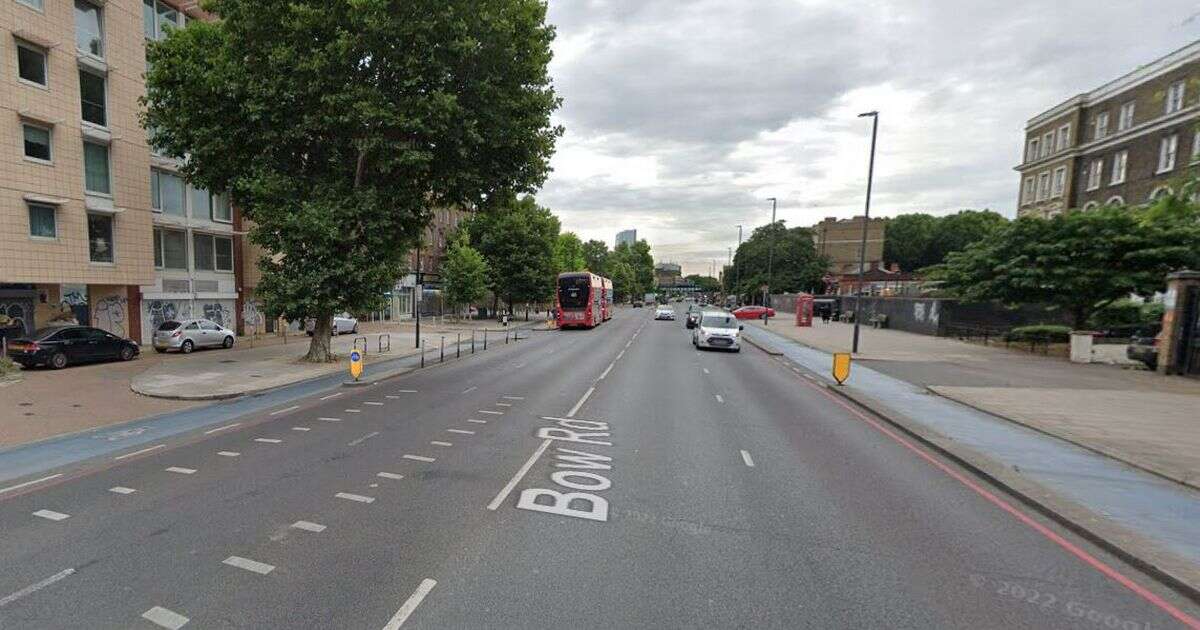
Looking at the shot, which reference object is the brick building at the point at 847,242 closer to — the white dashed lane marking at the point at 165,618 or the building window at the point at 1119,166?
the building window at the point at 1119,166

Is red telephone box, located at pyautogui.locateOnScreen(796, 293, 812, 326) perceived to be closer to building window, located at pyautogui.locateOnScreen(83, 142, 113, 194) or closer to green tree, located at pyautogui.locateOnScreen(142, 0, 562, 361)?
green tree, located at pyautogui.locateOnScreen(142, 0, 562, 361)

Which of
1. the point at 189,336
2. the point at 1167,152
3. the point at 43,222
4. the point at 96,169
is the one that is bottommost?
the point at 189,336

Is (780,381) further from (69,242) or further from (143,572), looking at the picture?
(69,242)

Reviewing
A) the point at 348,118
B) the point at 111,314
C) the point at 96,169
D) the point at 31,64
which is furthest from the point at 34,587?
the point at 111,314

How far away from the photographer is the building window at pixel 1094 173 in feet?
124

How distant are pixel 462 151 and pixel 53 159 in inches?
605

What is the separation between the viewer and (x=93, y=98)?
19.6 metres

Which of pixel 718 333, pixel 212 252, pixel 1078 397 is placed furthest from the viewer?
pixel 212 252

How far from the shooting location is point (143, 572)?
4297 mm

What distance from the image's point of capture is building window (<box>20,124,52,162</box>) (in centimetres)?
1747

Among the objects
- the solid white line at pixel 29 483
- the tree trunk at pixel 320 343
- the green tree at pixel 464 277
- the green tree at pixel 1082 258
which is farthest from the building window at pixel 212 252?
the green tree at pixel 1082 258

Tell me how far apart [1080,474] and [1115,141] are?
4442 centimetres

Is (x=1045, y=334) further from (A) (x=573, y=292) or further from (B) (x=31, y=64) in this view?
(B) (x=31, y=64)

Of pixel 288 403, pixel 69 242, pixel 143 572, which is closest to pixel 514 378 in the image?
pixel 288 403
